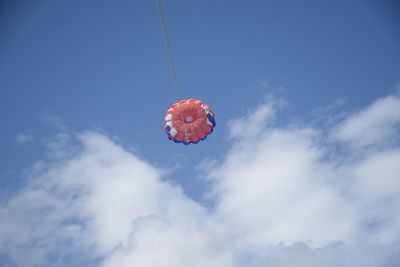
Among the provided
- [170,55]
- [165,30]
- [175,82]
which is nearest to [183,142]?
[175,82]

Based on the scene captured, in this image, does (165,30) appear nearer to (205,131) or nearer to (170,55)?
(170,55)

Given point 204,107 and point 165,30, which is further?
point 204,107

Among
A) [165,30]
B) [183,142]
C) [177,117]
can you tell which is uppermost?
[177,117]

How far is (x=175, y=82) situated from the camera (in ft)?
39.1

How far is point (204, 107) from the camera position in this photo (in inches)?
723

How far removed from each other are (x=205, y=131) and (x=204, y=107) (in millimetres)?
1738

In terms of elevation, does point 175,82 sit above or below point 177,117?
below

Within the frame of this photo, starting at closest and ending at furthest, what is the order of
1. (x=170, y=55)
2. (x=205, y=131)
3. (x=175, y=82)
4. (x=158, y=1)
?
1. (x=158, y=1)
2. (x=170, y=55)
3. (x=175, y=82)
4. (x=205, y=131)

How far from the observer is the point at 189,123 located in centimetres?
1819

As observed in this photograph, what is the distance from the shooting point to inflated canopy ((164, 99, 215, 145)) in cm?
1789

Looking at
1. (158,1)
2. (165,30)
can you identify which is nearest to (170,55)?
(165,30)

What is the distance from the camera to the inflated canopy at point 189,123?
704 inches

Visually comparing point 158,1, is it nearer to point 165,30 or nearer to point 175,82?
point 165,30

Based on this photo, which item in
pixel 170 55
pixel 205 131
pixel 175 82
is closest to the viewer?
pixel 170 55
